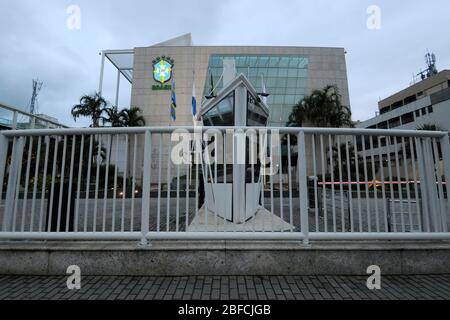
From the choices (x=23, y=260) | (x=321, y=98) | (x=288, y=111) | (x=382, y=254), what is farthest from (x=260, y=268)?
(x=288, y=111)

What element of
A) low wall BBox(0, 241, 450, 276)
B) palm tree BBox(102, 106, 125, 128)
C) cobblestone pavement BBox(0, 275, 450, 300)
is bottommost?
cobblestone pavement BBox(0, 275, 450, 300)

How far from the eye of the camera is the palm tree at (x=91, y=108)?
2761 centimetres

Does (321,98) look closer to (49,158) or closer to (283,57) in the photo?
(283,57)

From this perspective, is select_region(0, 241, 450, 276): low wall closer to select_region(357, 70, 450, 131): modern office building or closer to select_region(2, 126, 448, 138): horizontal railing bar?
select_region(2, 126, 448, 138): horizontal railing bar

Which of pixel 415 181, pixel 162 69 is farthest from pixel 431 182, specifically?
pixel 162 69

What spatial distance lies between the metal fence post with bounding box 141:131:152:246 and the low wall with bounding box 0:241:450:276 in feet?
0.67

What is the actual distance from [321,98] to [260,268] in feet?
102

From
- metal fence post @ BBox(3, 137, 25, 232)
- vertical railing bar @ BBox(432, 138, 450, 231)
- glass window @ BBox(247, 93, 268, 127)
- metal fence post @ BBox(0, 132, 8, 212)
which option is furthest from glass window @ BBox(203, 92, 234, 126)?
metal fence post @ BBox(0, 132, 8, 212)

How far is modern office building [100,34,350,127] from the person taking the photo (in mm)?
34969

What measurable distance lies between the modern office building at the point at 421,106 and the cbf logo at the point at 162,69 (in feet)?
125

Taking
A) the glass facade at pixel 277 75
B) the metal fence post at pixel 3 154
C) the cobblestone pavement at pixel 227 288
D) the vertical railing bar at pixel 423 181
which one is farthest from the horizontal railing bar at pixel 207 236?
the glass facade at pixel 277 75

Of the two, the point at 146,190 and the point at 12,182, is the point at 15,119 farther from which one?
the point at 146,190

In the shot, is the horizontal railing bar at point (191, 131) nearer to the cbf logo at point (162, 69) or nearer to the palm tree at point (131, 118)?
the palm tree at point (131, 118)

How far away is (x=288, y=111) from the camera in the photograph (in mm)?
34438
